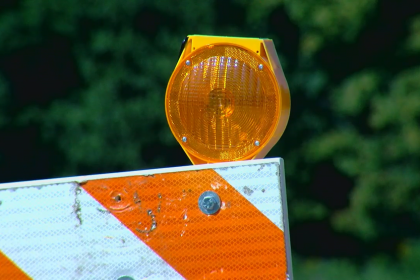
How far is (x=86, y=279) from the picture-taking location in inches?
70.2

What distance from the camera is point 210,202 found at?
1.74 meters

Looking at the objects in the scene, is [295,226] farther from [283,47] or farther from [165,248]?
[165,248]

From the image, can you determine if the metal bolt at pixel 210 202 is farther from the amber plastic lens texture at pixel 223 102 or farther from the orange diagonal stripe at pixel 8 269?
the orange diagonal stripe at pixel 8 269

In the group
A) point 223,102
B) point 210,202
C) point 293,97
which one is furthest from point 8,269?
point 293,97

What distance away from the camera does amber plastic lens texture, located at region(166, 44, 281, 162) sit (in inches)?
73.0

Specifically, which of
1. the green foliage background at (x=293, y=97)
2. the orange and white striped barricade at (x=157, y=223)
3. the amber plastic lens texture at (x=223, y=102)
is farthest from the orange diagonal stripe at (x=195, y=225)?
the green foliage background at (x=293, y=97)

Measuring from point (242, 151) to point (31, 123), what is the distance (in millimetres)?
4087

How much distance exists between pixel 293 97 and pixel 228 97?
13.2 feet

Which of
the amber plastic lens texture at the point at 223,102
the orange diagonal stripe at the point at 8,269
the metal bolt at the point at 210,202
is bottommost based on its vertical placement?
the orange diagonal stripe at the point at 8,269

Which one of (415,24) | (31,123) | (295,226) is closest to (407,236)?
(295,226)

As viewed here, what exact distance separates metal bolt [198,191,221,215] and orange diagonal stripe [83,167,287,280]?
1 cm

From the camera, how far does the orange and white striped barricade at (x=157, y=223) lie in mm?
1734

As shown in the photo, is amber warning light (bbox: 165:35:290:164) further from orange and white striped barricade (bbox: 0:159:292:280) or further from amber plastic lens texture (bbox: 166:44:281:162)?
orange and white striped barricade (bbox: 0:159:292:280)

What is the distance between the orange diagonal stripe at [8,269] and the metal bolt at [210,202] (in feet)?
1.61
